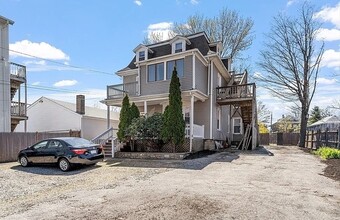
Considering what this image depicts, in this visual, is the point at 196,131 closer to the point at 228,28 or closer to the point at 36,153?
the point at 36,153

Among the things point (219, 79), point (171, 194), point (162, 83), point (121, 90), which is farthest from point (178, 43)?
point (171, 194)

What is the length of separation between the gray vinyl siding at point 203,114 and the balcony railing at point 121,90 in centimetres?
456

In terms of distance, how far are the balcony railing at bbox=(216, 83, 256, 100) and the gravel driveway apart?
29.4 ft

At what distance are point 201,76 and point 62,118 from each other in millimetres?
14933

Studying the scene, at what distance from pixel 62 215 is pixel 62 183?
12.6ft

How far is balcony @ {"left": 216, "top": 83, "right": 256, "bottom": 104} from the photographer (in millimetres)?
18625

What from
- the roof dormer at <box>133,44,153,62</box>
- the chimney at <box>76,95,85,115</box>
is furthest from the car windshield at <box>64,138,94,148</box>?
the chimney at <box>76,95,85,115</box>

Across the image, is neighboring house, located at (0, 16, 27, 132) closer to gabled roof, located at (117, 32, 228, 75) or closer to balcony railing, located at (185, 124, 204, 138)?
gabled roof, located at (117, 32, 228, 75)

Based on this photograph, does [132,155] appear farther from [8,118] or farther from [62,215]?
[8,118]

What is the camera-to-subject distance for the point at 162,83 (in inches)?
701

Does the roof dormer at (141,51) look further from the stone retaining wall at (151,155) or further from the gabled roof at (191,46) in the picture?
the stone retaining wall at (151,155)

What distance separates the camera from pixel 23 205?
6.18 meters

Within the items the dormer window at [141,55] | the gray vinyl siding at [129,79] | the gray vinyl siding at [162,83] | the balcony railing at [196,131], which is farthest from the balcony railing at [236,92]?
the gray vinyl siding at [129,79]

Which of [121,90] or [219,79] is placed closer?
[121,90]
